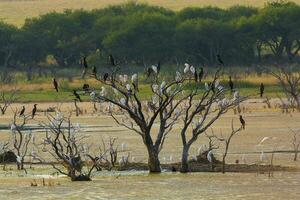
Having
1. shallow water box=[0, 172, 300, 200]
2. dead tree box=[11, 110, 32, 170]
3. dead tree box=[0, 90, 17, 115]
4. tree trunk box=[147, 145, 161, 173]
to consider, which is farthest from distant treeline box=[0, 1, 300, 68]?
shallow water box=[0, 172, 300, 200]

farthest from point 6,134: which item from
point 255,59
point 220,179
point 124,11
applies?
point 124,11

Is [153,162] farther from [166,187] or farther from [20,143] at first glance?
[20,143]

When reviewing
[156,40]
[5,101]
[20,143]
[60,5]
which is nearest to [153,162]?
[20,143]

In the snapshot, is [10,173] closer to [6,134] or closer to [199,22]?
[6,134]

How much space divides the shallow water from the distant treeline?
170ft

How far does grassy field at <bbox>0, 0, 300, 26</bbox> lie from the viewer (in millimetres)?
120200

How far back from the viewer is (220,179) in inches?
862

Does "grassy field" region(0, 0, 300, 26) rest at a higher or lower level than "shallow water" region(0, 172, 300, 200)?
higher

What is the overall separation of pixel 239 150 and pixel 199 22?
52599 mm

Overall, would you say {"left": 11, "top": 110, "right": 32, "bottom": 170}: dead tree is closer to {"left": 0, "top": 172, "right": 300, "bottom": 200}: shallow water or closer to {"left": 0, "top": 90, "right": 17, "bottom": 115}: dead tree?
{"left": 0, "top": 172, "right": 300, "bottom": 200}: shallow water

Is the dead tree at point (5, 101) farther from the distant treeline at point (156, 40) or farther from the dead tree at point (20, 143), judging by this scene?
the distant treeline at point (156, 40)

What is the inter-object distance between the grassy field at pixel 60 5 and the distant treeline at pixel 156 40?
29.2 m

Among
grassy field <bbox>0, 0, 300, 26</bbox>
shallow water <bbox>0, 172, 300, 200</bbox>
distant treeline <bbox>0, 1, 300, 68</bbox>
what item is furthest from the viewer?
grassy field <bbox>0, 0, 300, 26</bbox>

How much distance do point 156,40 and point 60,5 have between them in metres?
49.2
